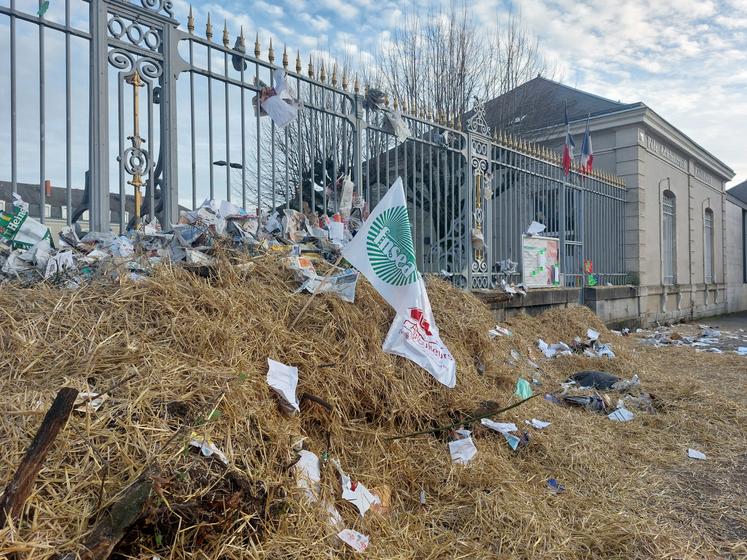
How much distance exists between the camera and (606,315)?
1063 centimetres

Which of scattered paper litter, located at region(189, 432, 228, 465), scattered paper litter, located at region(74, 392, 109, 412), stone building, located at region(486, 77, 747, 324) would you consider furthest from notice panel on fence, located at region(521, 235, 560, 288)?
scattered paper litter, located at region(74, 392, 109, 412)

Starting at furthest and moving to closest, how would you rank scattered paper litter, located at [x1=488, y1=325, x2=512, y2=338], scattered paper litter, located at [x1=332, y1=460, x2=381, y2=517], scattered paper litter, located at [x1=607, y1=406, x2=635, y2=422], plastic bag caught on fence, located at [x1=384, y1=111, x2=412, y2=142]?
1. plastic bag caught on fence, located at [x1=384, y1=111, x2=412, y2=142]
2. scattered paper litter, located at [x1=488, y1=325, x2=512, y2=338]
3. scattered paper litter, located at [x1=607, y1=406, x2=635, y2=422]
4. scattered paper litter, located at [x1=332, y1=460, x2=381, y2=517]

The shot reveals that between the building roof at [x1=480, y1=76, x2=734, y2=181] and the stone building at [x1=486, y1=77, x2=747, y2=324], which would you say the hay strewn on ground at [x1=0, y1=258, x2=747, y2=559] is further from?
the building roof at [x1=480, y1=76, x2=734, y2=181]

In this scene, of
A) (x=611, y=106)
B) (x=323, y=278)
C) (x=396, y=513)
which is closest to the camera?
(x=396, y=513)

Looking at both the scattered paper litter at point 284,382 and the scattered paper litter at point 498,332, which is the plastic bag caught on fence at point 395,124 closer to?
the scattered paper litter at point 498,332

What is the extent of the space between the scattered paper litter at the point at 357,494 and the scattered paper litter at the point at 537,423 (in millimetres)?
1618

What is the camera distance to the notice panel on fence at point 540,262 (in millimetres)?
8383

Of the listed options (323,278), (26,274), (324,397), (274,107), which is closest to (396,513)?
(324,397)

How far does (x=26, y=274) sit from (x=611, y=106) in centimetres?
1410

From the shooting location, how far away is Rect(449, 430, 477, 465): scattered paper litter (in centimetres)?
301

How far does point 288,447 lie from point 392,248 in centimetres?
148

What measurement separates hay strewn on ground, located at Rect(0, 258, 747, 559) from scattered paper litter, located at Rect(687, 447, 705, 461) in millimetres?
57

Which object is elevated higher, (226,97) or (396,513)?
(226,97)

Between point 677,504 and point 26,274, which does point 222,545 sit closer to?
point 26,274
